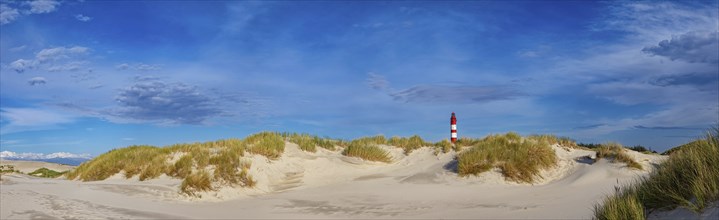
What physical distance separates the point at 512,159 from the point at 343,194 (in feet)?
16.7

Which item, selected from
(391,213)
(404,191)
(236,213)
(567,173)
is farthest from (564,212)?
(236,213)

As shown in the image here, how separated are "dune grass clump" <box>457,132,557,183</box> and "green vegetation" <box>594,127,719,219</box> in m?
7.24

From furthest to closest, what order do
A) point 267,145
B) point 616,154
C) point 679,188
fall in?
1. point 267,145
2. point 616,154
3. point 679,188

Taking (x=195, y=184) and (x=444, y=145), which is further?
(x=444, y=145)

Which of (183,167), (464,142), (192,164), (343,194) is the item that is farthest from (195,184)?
(464,142)

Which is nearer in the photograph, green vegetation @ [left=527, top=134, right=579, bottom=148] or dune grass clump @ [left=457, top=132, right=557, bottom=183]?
dune grass clump @ [left=457, top=132, right=557, bottom=183]

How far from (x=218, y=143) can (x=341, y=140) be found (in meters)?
4.93

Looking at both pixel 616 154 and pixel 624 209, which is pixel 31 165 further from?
pixel 624 209

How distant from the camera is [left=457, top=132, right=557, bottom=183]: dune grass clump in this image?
13.1 metres

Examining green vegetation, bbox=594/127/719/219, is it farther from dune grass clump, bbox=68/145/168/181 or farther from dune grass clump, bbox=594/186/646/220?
dune grass clump, bbox=68/145/168/181

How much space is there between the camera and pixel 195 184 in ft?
39.9

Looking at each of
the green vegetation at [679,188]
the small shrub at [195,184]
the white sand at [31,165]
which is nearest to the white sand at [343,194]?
the small shrub at [195,184]

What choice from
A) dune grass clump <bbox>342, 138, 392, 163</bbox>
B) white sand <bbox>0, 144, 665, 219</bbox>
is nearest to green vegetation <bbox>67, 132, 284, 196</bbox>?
white sand <bbox>0, 144, 665, 219</bbox>

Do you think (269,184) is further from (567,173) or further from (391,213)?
(567,173)
